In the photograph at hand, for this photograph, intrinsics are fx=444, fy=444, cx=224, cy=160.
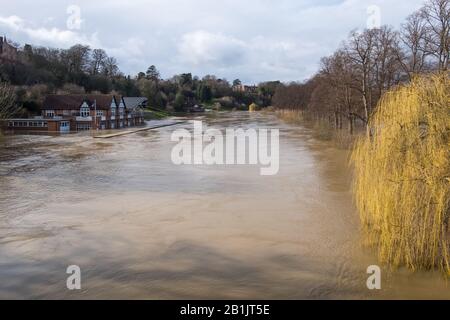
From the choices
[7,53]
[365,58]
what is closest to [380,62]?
[365,58]

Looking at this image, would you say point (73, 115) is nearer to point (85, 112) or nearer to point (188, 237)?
point (85, 112)

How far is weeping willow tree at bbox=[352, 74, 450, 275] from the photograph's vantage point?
8.59 meters

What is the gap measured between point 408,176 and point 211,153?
23.8m

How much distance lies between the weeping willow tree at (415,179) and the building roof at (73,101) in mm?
56812

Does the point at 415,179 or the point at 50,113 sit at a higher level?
the point at 50,113

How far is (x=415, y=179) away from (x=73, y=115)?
2277 inches

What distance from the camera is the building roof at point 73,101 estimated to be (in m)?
60.2

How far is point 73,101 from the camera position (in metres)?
→ 61.2

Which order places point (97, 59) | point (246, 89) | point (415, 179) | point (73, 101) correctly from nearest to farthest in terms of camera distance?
point (415, 179) < point (73, 101) < point (97, 59) < point (246, 89)

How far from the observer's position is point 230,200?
54.3 ft

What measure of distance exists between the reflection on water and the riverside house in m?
35.4
